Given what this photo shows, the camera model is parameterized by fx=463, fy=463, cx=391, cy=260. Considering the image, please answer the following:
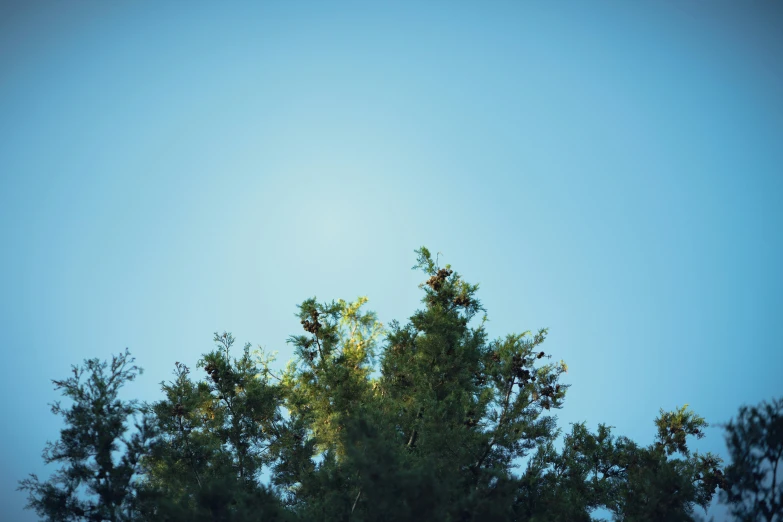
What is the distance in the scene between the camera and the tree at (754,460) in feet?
36.7

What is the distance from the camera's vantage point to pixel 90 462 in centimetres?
1208

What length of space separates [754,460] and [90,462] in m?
17.1

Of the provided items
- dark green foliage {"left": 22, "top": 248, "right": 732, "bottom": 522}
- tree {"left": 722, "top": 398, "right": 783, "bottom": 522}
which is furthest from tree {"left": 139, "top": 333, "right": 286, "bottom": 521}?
tree {"left": 722, "top": 398, "right": 783, "bottom": 522}

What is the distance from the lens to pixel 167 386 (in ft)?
50.2

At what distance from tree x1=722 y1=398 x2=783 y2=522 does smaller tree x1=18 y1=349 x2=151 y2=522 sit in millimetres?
15178

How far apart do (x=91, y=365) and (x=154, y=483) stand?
4274 mm

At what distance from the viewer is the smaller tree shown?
11.7 m

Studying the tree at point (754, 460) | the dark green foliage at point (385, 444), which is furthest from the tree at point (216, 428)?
the tree at point (754, 460)

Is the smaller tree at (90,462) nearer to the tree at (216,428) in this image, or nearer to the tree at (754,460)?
the tree at (216,428)

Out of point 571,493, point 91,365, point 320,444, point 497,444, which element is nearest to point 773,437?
point 571,493

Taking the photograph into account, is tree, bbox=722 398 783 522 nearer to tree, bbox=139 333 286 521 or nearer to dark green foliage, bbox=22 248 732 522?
dark green foliage, bbox=22 248 732 522

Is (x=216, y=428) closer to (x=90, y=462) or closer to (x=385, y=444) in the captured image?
(x=90, y=462)

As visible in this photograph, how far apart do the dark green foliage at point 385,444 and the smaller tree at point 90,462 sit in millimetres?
38

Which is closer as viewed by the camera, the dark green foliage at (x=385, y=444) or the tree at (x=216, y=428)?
the dark green foliage at (x=385, y=444)
